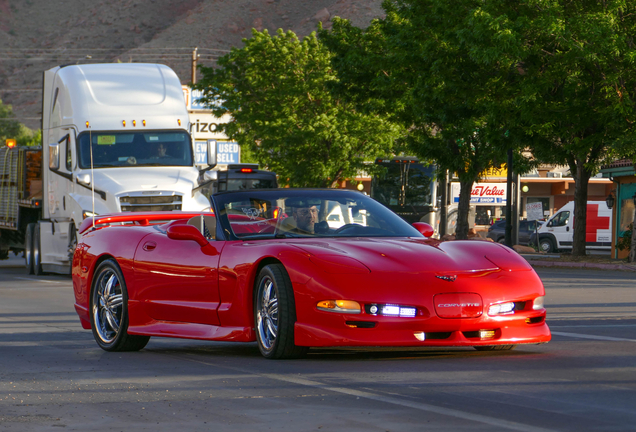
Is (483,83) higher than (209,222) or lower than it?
higher

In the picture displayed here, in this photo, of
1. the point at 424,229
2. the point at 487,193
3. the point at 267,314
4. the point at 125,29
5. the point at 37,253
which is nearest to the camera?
the point at 267,314

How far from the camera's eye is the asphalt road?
19.2 feet

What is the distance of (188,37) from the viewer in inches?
6462

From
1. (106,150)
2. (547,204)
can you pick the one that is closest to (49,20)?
(547,204)

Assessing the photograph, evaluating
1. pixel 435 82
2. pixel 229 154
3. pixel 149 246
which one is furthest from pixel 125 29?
pixel 149 246

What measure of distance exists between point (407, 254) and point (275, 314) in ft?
3.53

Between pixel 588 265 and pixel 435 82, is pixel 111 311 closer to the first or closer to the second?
pixel 588 265

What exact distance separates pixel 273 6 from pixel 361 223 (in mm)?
177883

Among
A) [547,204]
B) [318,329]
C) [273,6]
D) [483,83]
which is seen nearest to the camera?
[318,329]

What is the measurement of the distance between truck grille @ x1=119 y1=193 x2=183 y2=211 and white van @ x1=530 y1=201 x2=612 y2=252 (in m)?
27.0

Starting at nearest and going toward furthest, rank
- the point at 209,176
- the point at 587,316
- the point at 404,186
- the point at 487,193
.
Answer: the point at 587,316, the point at 209,176, the point at 404,186, the point at 487,193

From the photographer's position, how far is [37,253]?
80.8 ft

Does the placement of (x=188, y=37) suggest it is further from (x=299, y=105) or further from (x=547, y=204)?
(x=299, y=105)

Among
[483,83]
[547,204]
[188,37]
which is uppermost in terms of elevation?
[188,37]
